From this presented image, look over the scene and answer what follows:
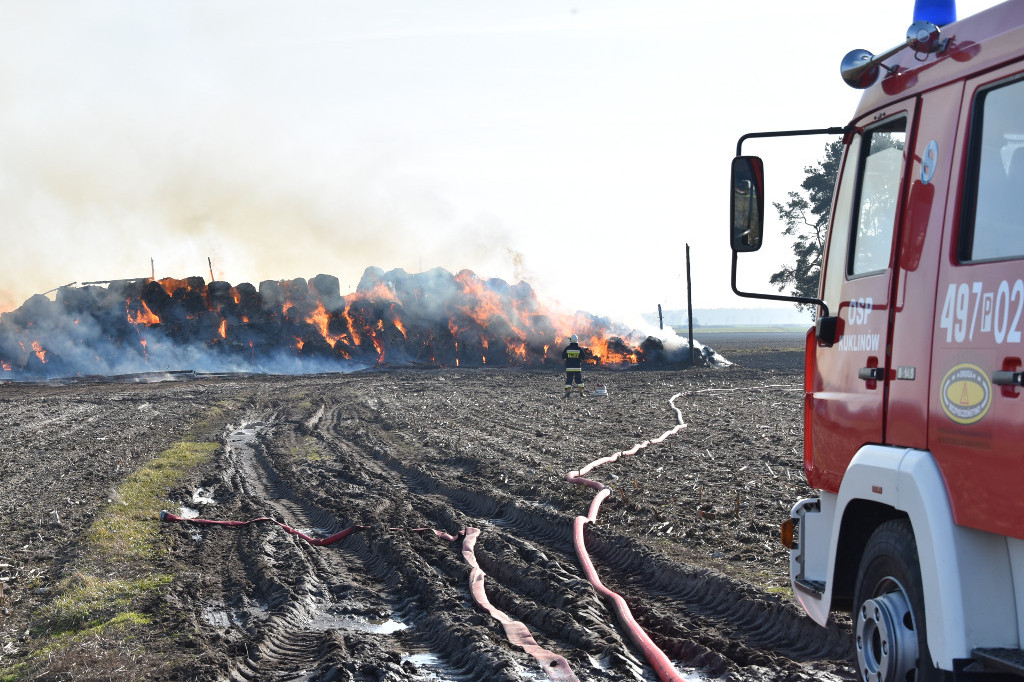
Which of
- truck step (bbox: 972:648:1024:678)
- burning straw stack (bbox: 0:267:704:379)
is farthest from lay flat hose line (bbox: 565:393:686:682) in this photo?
burning straw stack (bbox: 0:267:704:379)

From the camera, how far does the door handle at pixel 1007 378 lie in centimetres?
323

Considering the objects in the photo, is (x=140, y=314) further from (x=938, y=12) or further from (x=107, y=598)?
(x=938, y=12)

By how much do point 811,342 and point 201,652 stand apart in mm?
4438

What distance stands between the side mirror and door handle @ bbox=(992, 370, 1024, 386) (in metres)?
1.58

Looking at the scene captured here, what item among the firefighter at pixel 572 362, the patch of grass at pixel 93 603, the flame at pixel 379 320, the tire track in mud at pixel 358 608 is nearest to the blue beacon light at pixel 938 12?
the tire track in mud at pixel 358 608

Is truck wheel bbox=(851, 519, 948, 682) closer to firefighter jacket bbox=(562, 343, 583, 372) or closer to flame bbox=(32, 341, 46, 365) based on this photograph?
firefighter jacket bbox=(562, 343, 583, 372)

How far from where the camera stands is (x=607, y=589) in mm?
7445

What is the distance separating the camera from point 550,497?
11.6 m

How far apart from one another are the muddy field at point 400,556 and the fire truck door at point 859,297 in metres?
1.55

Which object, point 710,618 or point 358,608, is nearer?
point 710,618

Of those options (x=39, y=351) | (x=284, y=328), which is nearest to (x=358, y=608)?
(x=284, y=328)

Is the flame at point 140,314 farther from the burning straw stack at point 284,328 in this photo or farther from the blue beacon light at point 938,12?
the blue beacon light at point 938,12

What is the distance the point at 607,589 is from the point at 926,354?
416cm

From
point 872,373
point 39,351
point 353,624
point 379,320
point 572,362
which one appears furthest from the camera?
point 379,320
